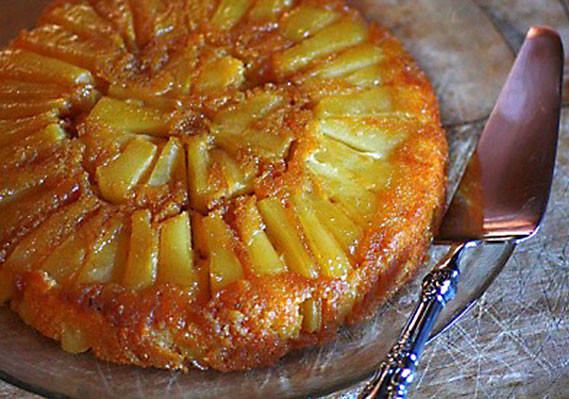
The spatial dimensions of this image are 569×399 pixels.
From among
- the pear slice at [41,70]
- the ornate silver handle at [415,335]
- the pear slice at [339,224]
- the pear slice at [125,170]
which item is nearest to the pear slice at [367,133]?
the pear slice at [339,224]

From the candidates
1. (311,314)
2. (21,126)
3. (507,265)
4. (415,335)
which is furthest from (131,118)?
(507,265)

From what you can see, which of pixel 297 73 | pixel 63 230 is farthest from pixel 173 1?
pixel 63 230

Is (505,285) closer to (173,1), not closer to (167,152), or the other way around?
(167,152)

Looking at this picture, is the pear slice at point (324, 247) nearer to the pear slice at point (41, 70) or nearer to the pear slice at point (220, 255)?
the pear slice at point (220, 255)

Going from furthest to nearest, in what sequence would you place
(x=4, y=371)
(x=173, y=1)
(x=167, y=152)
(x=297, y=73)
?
(x=173, y=1), (x=297, y=73), (x=167, y=152), (x=4, y=371)

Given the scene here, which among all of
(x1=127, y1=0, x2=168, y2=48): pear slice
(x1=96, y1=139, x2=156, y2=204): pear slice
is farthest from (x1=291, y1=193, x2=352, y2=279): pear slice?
(x1=127, y1=0, x2=168, y2=48): pear slice

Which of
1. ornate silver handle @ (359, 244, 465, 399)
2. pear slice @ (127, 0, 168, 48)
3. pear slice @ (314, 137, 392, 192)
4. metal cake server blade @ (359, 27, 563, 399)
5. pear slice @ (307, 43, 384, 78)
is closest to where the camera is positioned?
ornate silver handle @ (359, 244, 465, 399)

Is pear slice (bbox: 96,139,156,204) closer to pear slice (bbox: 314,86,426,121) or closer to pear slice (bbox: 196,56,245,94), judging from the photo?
pear slice (bbox: 196,56,245,94)
